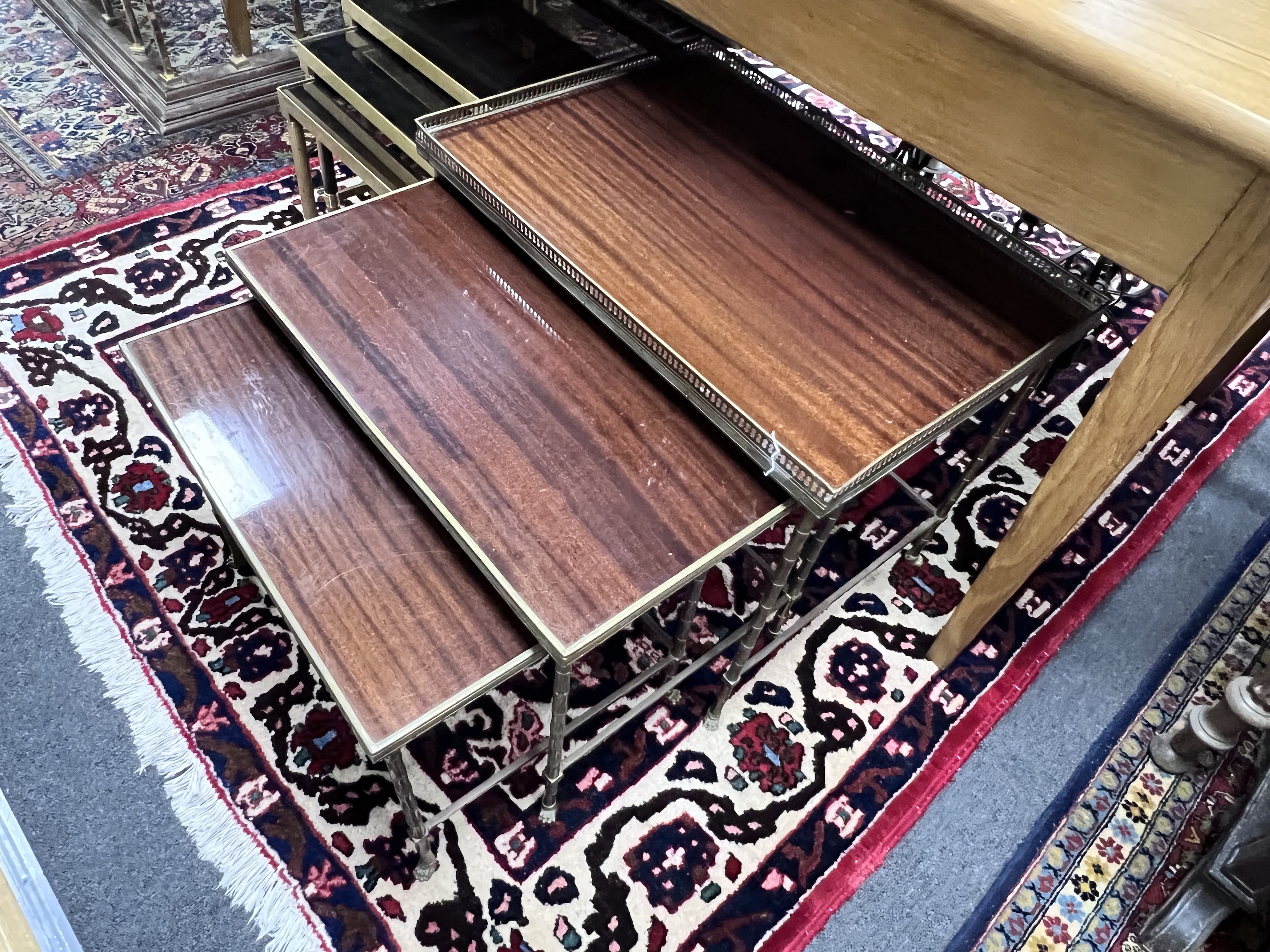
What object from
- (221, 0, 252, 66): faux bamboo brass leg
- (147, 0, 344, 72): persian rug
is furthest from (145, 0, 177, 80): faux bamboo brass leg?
(221, 0, 252, 66): faux bamboo brass leg

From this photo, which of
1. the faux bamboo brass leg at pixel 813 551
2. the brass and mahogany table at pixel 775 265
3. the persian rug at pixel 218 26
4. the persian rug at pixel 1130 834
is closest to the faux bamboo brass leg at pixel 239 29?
the persian rug at pixel 218 26

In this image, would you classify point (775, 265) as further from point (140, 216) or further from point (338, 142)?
point (140, 216)

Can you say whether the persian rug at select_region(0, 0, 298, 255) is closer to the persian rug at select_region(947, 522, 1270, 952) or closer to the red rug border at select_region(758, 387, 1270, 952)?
the red rug border at select_region(758, 387, 1270, 952)

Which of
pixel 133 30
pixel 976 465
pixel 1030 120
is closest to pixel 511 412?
pixel 1030 120

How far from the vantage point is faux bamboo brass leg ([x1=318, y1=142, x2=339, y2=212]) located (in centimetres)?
149

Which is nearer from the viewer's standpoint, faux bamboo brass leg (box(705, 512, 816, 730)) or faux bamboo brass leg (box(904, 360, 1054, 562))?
faux bamboo brass leg (box(705, 512, 816, 730))

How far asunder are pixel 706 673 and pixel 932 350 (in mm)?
573

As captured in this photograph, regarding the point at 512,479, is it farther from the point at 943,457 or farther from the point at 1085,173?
the point at 943,457

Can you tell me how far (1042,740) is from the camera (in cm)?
122

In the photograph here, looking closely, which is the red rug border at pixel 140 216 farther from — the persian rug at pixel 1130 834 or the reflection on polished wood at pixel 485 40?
the persian rug at pixel 1130 834

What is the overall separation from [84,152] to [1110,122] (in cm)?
205

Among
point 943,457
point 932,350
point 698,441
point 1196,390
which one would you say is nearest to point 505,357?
point 698,441

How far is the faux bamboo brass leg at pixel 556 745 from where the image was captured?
32.5 inches

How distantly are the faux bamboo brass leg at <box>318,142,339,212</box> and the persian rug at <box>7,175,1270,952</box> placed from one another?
0.31m
